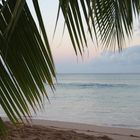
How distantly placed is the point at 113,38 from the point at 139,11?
152 millimetres

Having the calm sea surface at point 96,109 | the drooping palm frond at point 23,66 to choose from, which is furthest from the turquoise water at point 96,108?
the drooping palm frond at point 23,66

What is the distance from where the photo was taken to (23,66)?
1009 mm

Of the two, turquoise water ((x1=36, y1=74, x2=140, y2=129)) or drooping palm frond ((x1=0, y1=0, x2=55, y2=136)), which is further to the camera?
turquoise water ((x1=36, y1=74, x2=140, y2=129))

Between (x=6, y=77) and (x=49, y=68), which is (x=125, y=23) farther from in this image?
(x=6, y=77)

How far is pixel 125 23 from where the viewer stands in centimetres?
129

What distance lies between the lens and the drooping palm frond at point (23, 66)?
994 millimetres

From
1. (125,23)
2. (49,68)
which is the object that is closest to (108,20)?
(125,23)

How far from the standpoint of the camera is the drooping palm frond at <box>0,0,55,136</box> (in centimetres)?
99

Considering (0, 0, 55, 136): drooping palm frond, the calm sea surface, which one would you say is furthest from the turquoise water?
(0, 0, 55, 136): drooping palm frond

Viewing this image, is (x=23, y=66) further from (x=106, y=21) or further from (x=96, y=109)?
(x=96, y=109)

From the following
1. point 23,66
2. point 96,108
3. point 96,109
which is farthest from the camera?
point 96,108

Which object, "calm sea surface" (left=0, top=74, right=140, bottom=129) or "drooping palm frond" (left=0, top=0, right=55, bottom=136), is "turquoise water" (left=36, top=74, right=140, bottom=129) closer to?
"calm sea surface" (left=0, top=74, right=140, bottom=129)

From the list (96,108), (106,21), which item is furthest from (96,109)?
(106,21)

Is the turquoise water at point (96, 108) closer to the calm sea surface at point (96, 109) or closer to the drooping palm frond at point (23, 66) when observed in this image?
the calm sea surface at point (96, 109)
